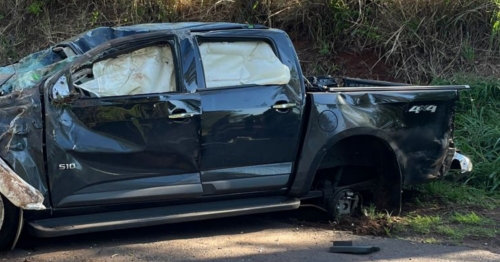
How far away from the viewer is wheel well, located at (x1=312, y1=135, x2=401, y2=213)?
6.88m

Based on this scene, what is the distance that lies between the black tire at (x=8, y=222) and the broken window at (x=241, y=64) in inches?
75.0

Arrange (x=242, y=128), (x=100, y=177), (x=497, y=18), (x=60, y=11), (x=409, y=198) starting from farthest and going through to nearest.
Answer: (x=60, y=11) < (x=497, y=18) < (x=409, y=198) < (x=242, y=128) < (x=100, y=177)

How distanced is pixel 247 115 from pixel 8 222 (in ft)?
6.99

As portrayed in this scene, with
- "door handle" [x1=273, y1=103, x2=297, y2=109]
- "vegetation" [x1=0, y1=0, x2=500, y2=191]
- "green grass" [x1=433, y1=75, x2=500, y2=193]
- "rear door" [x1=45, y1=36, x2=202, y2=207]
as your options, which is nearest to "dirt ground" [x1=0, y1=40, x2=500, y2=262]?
"rear door" [x1=45, y1=36, x2=202, y2=207]

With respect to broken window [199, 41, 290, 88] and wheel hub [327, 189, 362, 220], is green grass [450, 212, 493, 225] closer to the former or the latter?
wheel hub [327, 189, 362, 220]

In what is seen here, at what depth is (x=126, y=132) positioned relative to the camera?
5820mm

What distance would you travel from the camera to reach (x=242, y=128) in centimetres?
623

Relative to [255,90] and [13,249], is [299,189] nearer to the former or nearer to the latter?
[255,90]

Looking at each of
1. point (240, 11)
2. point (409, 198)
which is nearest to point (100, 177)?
point (409, 198)

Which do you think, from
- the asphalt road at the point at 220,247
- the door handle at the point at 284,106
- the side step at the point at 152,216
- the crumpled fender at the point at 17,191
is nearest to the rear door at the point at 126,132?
the side step at the point at 152,216

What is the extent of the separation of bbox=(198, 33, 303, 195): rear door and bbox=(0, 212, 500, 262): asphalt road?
48 centimetres

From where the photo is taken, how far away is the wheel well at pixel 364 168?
688 centimetres

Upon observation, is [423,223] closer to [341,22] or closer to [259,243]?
[259,243]

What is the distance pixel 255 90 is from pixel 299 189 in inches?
39.5
